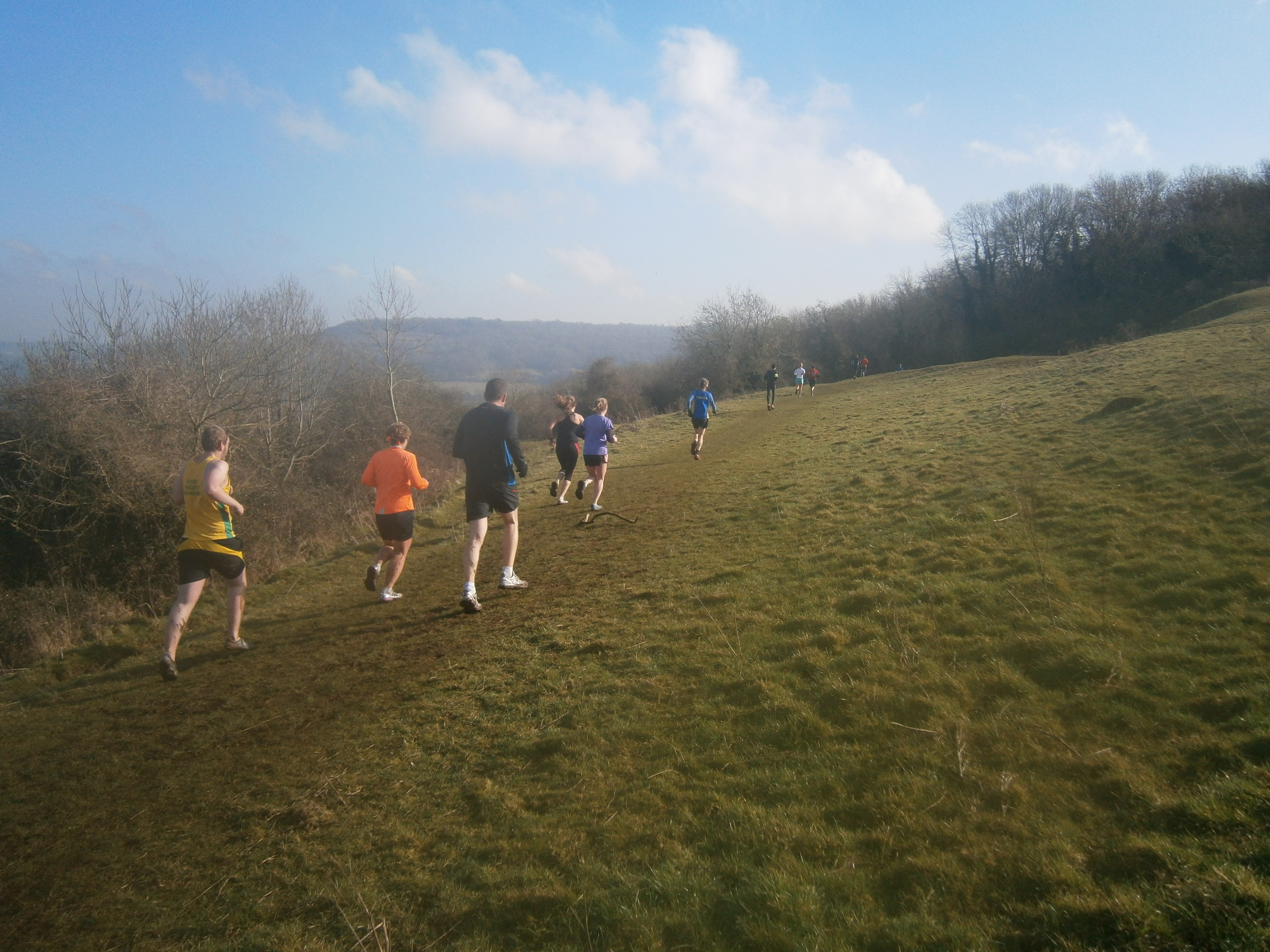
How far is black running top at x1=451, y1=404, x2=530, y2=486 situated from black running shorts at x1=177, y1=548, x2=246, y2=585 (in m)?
2.19

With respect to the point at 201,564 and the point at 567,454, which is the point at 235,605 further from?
the point at 567,454

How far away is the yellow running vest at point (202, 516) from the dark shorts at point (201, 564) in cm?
3

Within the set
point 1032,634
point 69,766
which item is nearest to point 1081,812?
point 1032,634

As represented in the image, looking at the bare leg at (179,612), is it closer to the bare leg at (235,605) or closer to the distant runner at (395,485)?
the bare leg at (235,605)

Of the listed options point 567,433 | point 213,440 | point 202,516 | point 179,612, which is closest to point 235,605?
point 179,612

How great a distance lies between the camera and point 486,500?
6691mm

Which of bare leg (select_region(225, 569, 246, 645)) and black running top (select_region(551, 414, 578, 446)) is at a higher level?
black running top (select_region(551, 414, 578, 446))

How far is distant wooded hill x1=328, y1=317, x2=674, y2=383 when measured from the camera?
127 ft

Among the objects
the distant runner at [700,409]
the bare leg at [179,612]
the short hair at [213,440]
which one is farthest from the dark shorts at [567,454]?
the bare leg at [179,612]

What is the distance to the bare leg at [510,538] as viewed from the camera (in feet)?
22.7

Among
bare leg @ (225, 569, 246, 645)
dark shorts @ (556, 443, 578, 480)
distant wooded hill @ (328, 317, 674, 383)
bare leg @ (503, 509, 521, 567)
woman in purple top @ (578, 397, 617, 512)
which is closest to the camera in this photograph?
bare leg @ (225, 569, 246, 645)

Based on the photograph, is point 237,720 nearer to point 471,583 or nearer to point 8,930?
point 8,930

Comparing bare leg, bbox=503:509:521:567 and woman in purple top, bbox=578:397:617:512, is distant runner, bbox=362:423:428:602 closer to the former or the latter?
bare leg, bbox=503:509:521:567

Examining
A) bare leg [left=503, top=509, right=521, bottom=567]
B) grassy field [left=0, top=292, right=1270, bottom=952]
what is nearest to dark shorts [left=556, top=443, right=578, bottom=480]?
grassy field [left=0, top=292, right=1270, bottom=952]
